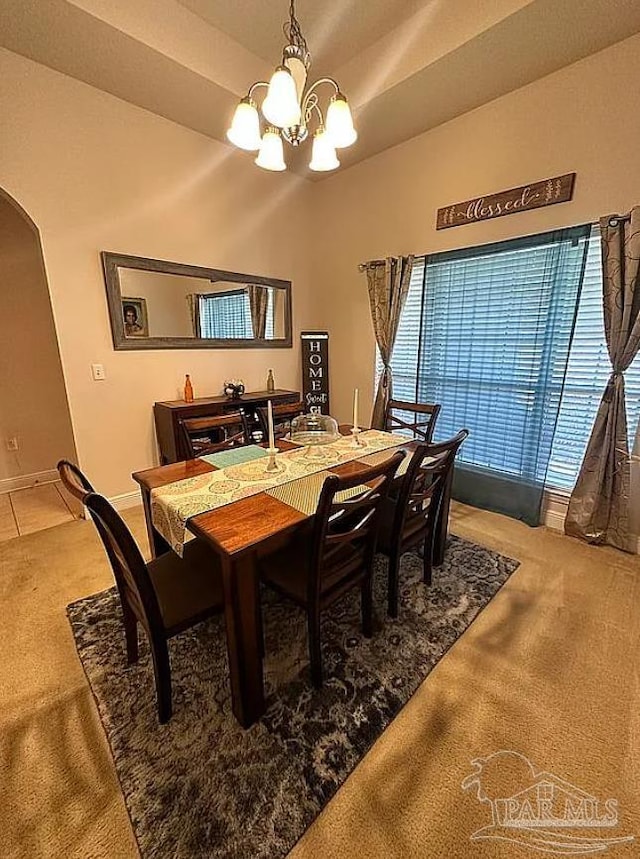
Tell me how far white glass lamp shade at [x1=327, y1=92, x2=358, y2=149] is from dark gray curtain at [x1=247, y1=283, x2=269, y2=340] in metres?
2.09

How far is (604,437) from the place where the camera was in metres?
2.37

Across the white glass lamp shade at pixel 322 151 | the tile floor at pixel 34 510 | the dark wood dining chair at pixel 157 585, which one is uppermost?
the white glass lamp shade at pixel 322 151

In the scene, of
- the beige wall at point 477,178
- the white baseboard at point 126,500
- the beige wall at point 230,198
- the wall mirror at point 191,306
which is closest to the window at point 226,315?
the wall mirror at point 191,306

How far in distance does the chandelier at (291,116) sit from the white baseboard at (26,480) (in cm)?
353

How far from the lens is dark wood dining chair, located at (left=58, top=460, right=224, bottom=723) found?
43.9 inches

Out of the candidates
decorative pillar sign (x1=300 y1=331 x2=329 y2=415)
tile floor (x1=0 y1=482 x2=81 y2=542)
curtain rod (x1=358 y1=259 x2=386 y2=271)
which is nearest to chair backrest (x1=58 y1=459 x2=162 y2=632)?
tile floor (x1=0 y1=482 x2=81 y2=542)

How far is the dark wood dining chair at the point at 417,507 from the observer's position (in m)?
1.63

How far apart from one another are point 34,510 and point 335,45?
4150 mm

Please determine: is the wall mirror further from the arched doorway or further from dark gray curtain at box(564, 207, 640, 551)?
dark gray curtain at box(564, 207, 640, 551)

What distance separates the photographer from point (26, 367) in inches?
134

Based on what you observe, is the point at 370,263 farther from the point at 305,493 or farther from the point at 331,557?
the point at 331,557

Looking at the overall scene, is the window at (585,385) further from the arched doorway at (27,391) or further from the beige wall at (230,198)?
the arched doorway at (27,391)

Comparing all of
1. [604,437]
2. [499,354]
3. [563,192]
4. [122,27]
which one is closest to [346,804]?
[604,437]

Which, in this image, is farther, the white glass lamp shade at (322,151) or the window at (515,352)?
the window at (515,352)
